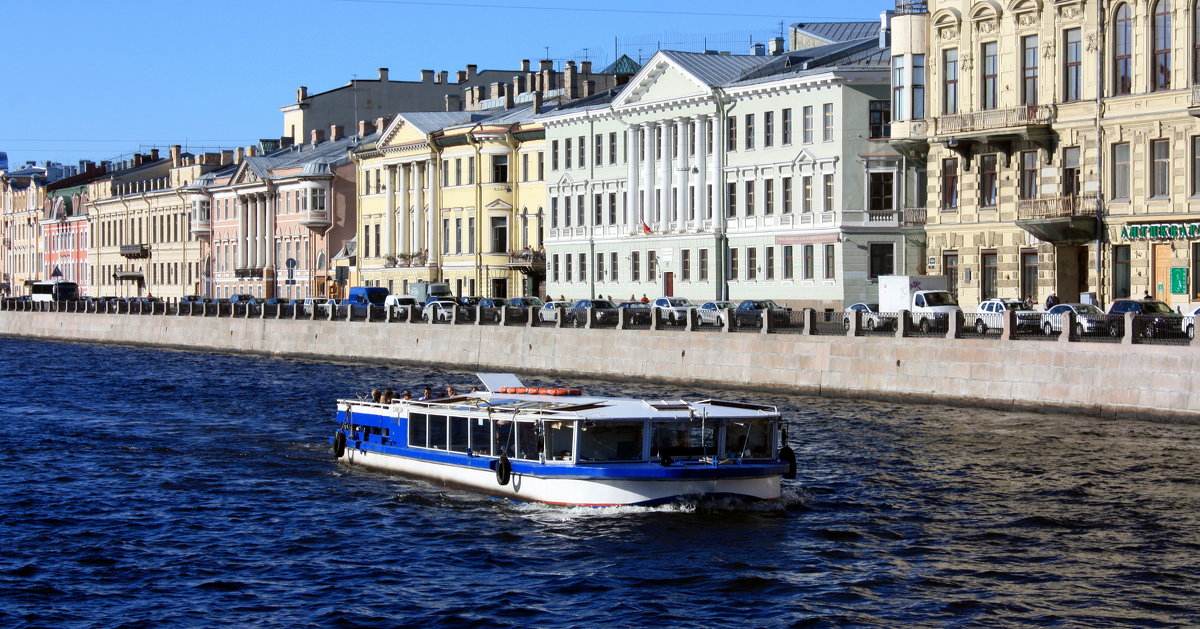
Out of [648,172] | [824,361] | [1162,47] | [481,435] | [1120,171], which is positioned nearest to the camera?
[481,435]

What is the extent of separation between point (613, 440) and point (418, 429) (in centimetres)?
499

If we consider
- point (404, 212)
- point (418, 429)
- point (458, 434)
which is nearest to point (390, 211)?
point (404, 212)

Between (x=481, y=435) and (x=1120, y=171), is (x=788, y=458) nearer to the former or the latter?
(x=481, y=435)

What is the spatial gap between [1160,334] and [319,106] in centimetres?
7721

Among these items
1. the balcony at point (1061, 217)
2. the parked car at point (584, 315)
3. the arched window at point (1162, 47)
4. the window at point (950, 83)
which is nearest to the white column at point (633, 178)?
the parked car at point (584, 315)

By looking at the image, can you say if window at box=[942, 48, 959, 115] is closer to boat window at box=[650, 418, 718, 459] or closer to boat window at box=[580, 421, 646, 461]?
boat window at box=[650, 418, 718, 459]

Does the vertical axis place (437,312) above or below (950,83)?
below

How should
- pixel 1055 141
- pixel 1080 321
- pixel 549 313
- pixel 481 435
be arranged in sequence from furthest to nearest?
pixel 549 313 < pixel 1055 141 < pixel 1080 321 < pixel 481 435

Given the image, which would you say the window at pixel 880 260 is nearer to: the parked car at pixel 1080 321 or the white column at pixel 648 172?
the white column at pixel 648 172

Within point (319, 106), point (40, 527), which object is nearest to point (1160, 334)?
point (40, 527)

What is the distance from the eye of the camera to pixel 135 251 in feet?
357

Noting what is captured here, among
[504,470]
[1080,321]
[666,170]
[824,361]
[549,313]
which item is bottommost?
[504,470]

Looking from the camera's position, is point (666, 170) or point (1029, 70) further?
point (666, 170)

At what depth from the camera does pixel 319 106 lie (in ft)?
340
